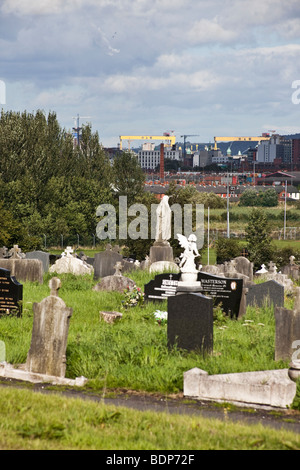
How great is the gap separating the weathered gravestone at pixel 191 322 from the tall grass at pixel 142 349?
19cm

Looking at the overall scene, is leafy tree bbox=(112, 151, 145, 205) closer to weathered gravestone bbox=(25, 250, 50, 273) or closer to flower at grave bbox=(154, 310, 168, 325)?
weathered gravestone bbox=(25, 250, 50, 273)

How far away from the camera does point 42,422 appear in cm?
835

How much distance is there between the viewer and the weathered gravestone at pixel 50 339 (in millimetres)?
11539

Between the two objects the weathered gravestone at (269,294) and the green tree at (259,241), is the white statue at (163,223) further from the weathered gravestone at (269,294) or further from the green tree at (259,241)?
the green tree at (259,241)

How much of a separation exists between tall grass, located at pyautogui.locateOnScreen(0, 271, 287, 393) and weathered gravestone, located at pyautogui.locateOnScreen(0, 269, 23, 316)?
0.91 ft

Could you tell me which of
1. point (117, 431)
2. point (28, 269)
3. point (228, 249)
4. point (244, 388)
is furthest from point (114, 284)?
point (228, 249)

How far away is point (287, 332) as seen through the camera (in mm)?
12070

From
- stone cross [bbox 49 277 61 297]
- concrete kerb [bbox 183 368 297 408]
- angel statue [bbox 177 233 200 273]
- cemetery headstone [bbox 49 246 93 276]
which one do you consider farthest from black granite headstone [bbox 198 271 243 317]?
cemetery headstone [bbox 49 246 93 276]

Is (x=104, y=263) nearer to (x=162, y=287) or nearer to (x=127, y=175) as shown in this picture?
(x=162, y=287)

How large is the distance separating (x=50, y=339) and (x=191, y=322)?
7.98 ft

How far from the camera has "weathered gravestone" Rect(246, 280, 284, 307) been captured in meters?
17.7
